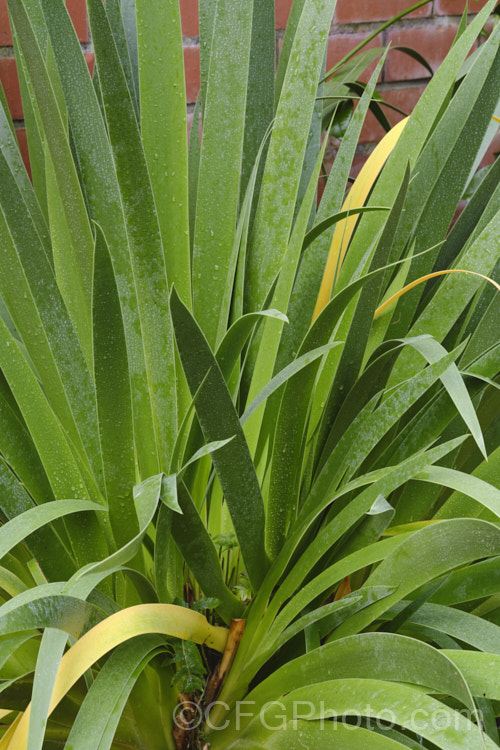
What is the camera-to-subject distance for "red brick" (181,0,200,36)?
3.43 ft

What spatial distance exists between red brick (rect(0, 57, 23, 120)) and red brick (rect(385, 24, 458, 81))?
64cm

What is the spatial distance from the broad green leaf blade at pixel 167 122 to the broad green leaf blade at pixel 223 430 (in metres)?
0.16

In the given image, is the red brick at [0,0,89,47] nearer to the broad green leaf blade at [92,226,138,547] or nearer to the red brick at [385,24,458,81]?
the red brick at [385,24,458,81]

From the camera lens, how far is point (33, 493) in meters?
0.45

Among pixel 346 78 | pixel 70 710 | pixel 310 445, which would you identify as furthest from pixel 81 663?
pixel 346 78

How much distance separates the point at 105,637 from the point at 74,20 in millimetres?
952

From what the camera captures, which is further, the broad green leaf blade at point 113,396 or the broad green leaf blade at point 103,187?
the broad green leaf blade at point 103,187

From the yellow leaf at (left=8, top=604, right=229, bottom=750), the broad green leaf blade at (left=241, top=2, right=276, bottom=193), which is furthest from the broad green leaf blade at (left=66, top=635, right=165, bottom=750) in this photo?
the broad green leaf blade at (left=241, top=2, right=276, bottom=193)

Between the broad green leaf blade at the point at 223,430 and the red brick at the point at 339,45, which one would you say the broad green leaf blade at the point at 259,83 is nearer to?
the broad green leaf blade at the point at 223,430

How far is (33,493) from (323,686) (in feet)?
0.73

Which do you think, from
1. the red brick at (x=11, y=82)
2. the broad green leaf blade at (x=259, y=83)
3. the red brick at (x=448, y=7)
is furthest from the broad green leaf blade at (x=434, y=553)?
the red brick at (x=448, y=7)

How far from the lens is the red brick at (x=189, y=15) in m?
1.05

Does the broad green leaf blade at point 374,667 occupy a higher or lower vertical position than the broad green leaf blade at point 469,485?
lower

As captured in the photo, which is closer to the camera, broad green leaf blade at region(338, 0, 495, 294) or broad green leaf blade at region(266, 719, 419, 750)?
broad green leaf blade at region(266, 719, 419, 750)
